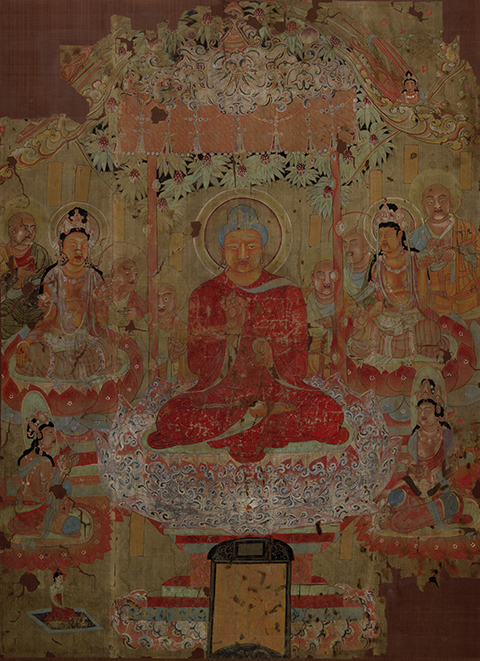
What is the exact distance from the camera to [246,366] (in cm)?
453

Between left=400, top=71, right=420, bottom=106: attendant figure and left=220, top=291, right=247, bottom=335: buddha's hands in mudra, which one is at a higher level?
left=400, top=71, right=420, bottom=106: attendant figure

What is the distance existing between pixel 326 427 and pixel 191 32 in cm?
313

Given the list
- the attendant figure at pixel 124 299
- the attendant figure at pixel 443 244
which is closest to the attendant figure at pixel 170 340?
the attendant figure at pixel 124 299

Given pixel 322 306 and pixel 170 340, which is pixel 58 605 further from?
pixel 322 306

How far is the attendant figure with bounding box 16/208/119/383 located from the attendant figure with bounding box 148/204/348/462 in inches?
25.3

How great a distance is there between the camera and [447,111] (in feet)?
15.0

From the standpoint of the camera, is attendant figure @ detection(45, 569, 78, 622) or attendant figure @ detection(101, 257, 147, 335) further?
attendant figure @ detection(101, 257, 147, 335)

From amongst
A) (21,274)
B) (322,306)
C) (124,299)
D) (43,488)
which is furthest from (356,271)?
(43,488)

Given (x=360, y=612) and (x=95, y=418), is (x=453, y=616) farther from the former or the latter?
(x=95, y=418)

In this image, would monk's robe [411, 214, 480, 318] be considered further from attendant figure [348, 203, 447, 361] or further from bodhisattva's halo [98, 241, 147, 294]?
bodhisattva's halo [98, 241, 147, 294]

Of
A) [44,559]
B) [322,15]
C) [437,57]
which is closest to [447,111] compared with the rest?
[437,57]

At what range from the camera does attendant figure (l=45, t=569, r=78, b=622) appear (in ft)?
14.6

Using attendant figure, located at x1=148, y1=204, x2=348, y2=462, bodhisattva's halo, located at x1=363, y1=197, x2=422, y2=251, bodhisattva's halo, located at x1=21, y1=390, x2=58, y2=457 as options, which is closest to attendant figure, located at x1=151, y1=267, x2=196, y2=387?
attendant figure, located at x1=148, y1=204, x2=348, y2=462

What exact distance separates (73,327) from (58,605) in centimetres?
205
